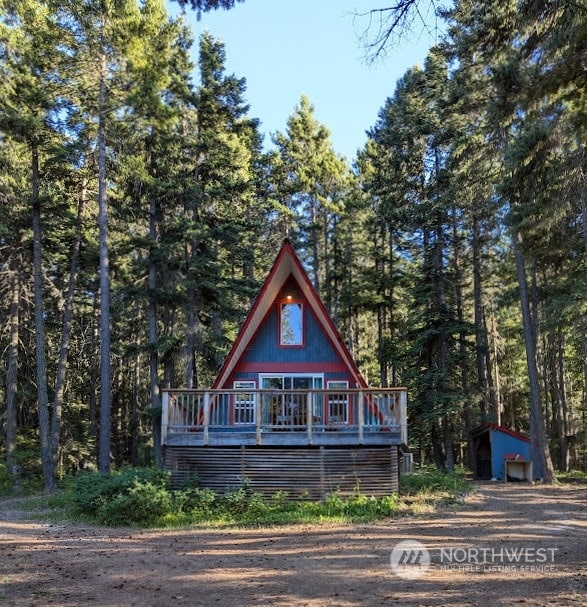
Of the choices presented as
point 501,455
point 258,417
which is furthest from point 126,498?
point 501,455

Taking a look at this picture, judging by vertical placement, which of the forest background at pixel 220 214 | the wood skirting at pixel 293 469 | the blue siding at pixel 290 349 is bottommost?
the wood skirting at pixel 293 469

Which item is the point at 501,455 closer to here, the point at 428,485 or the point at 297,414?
the point at 428,485

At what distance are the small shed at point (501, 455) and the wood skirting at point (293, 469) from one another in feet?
34.7

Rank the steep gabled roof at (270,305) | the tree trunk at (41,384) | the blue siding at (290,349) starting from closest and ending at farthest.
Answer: the steep gabled roof at (270,305) → the blue siding at (290,349) → the tree trunk at (41,384)

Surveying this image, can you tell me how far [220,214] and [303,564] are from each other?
18.4 meters

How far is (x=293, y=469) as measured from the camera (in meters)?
14.1

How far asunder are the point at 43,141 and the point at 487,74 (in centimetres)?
1659

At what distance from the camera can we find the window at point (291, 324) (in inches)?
721

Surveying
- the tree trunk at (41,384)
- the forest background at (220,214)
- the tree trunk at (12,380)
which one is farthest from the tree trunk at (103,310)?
the tree trunk at (12,380)

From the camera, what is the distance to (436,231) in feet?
85.5

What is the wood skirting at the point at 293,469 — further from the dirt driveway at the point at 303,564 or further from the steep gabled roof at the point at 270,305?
the steep gabled roof at the point at 270,305

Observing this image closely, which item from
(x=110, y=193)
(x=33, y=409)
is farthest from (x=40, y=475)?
(x=110, y=193)

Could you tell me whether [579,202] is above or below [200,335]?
above

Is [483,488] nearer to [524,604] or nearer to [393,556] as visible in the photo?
[393,556]
